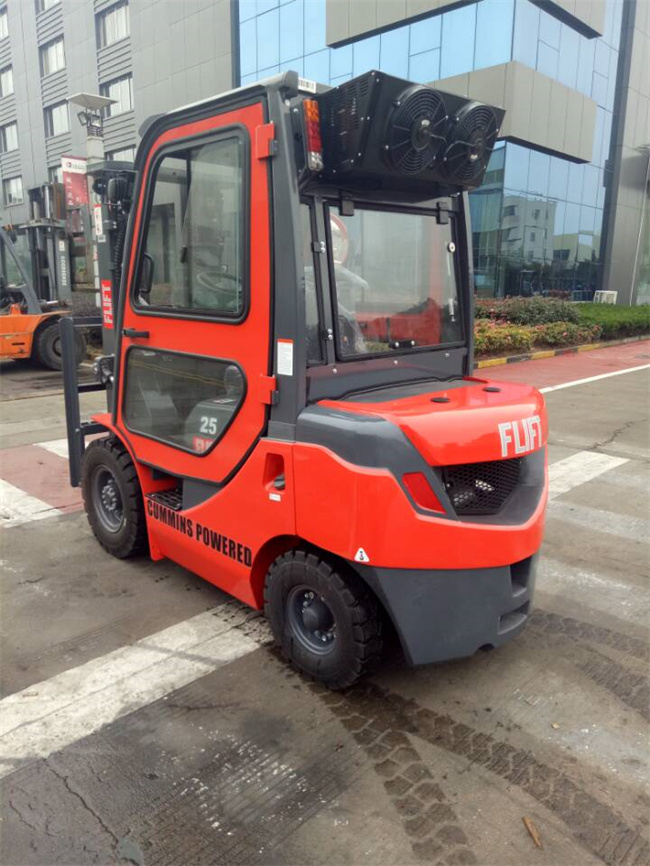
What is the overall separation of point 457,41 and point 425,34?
1021mm

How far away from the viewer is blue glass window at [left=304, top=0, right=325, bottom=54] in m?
21.5

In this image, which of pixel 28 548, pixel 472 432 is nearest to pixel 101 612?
pixel 28 548

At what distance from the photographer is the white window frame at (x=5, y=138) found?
35.5 m

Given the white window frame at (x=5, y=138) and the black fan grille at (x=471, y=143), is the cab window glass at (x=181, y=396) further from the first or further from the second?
the white window frame at (x=5, y=138)

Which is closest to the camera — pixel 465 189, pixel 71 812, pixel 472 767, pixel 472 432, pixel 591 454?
pixel 71 812

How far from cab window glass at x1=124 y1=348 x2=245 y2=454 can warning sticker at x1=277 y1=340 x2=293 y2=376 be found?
0.87 ft

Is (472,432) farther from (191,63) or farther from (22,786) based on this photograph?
(191,63)

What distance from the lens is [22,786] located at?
2.41 metres

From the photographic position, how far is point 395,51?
2012 cm

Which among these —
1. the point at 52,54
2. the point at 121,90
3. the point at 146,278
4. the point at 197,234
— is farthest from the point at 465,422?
the point at 52,54

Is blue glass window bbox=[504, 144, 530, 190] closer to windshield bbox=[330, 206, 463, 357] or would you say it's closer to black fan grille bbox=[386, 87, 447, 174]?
windshield bbox=[330, 206, 463, 357]

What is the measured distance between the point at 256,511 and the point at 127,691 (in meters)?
0.99

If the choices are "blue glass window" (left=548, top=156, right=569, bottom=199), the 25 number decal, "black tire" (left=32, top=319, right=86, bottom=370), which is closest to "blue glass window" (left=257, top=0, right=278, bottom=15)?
"blue glass window" (left=548, top=156, right=569, bottom=199)

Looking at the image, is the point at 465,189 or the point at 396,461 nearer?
the point at 396,461
